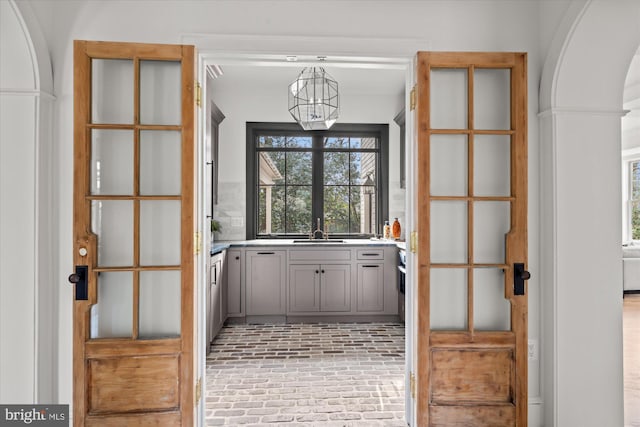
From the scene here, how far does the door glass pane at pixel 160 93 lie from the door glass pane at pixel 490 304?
191 cm

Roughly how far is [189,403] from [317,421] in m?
0.81

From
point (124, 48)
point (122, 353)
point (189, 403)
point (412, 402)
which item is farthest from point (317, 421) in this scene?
point (124, 48)

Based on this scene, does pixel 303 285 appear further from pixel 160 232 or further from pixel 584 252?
pixel 584 252

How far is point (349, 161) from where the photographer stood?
515 centimetres

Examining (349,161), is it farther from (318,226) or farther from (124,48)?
(124,48)

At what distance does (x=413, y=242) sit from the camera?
219 cm

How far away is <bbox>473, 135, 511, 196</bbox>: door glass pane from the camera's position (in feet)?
7.12

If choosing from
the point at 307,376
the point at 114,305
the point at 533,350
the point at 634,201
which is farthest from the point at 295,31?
the point at 634,201

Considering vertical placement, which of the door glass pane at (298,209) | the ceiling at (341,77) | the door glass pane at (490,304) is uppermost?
the ceiling at (341,77)

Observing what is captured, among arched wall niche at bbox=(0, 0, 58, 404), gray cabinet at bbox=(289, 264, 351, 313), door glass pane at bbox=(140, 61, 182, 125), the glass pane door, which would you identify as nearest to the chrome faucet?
gray cabinet at bbox=(289, 264, 351, 313)

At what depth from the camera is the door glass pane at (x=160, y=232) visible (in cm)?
207

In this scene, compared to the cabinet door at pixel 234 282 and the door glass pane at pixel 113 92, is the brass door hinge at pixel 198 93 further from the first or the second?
the cabinet door at pixel 234 282

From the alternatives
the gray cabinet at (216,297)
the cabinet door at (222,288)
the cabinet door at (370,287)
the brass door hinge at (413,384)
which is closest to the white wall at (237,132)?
the cabinet door at (222,288)

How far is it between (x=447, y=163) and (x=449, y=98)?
1.20ft
